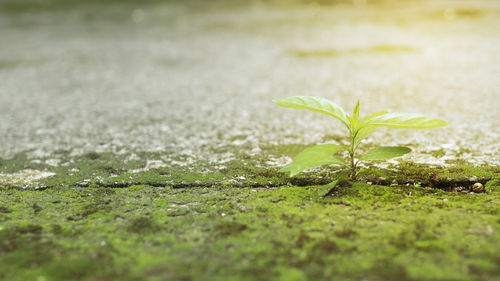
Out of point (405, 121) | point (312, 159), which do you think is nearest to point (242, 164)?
point (312, 159)

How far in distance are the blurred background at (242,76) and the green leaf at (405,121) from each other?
42 cm

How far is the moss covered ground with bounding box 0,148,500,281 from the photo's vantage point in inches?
31.6

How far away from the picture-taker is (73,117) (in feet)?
6.81

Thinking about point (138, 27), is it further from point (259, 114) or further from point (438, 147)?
point (438, 147)

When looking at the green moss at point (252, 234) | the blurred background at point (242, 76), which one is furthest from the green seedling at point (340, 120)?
the blurred background at point (242, 76)

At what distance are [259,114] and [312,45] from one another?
176 cm

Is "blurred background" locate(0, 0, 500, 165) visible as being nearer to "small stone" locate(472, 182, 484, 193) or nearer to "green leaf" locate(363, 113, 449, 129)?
"small stone" locate(472, 182, 484, 193)

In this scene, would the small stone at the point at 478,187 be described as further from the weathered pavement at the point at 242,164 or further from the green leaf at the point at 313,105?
the green leaf at the point at 313,105

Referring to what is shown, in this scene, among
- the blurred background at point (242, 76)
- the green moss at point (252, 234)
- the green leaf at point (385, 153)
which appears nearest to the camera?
the green moss at point (252, 234)

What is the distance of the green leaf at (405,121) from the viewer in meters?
0.98

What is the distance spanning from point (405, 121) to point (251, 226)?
1.51 feet

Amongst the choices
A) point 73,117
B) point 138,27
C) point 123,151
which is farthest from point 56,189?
point 138,27

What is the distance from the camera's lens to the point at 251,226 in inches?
38.1

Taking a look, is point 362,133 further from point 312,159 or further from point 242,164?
point 242,164
